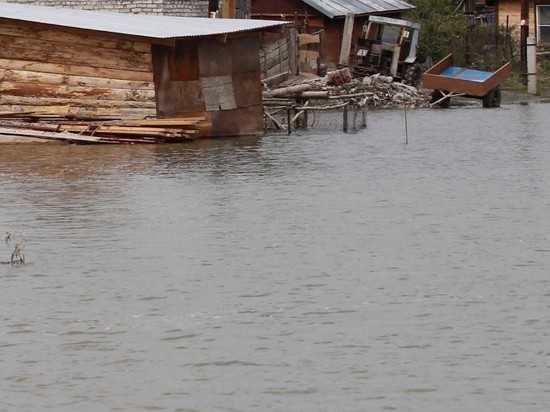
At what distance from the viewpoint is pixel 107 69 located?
2852 cm

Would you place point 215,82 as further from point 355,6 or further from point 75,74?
point 355,6

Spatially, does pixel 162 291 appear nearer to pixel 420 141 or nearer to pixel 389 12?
pixel 420 141

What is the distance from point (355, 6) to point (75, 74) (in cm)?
2452

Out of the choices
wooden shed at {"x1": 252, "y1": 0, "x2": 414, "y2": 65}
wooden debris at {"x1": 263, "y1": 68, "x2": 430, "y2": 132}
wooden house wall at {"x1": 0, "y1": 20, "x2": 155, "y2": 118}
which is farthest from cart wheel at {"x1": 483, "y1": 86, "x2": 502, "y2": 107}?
wooden house wall at {"x1": 0, "y1": 20, "x2": 155, "y2": 118}

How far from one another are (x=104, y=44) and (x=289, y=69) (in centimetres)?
1419

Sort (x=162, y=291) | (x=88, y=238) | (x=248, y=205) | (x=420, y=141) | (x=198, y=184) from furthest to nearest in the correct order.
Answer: (x=420, y=141), (x=198, y=184), (x=248, y=205), (x=88, y=238), (x=162, y=291)

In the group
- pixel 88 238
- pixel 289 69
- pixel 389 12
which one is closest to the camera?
pixel 88 238

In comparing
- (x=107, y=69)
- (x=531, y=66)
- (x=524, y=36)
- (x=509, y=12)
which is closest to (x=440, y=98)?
(x=531, y=66)

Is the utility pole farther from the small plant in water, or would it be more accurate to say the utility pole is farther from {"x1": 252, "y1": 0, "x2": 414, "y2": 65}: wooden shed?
the small plant in water

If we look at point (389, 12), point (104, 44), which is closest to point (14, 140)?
point (104, 44)

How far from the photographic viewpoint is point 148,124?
2812 cm

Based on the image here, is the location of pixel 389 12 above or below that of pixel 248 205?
above

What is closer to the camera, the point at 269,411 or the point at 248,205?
the point at 269,411

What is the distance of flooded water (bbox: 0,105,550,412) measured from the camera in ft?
32.7
